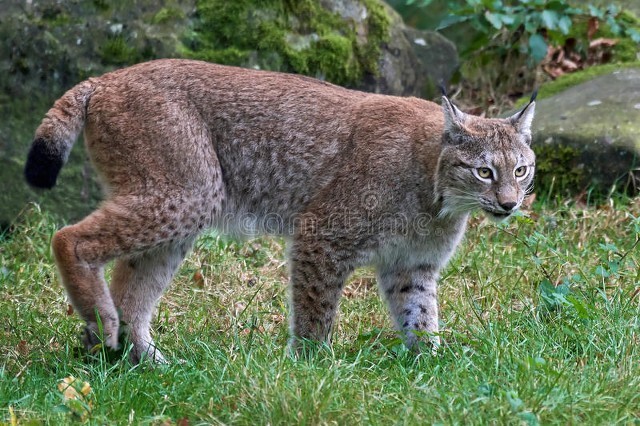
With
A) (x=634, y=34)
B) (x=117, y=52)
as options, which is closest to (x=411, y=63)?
(x=634, y=34)

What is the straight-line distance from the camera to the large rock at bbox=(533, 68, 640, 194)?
7664 millimetres

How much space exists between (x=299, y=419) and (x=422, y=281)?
75.5 inches

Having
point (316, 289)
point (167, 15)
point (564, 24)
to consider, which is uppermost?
point (167, 15)

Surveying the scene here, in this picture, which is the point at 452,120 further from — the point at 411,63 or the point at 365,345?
the point at 411,63

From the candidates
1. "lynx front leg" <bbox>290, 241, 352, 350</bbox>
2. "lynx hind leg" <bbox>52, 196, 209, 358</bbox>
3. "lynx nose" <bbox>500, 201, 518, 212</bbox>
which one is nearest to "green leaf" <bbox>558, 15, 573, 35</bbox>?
"lynx nose" <bbox>500, 201, 518, 212</bbox>

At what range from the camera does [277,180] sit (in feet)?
19.0

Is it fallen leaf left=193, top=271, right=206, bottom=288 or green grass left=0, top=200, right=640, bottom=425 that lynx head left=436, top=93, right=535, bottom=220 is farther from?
fallen leaf left=193, top=271, right=206, bottom=288

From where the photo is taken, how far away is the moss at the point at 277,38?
7781 mm

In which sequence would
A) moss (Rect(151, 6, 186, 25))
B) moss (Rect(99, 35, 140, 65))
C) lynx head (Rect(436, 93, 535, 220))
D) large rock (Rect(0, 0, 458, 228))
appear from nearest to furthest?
lynx head (Rect(436, 93, 535, 220)) < large rock (Rect(0, 0, 458, 228)) < moss (Rect(99, 35, 140, 65)) < moss (Rect(151, 6, 186, 25))

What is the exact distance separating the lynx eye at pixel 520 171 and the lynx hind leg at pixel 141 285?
1868mm

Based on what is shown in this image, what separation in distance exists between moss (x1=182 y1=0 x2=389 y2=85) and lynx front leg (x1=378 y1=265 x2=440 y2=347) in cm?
263

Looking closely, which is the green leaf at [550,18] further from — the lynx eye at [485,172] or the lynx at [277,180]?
the lynx eye at [485,172]

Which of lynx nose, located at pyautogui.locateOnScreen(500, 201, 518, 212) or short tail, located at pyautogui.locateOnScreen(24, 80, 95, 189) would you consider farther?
short tail, located at pyautogui.locateOnScreen(24, 80, 95, 189)

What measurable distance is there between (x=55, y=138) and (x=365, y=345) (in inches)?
78.8
